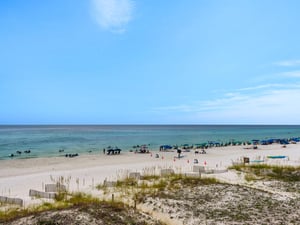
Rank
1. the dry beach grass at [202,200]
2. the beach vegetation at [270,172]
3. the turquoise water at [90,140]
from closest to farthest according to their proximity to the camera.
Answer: the dry beach grass at [202,200], the beach vegetation at [270,172], the turquoise water at [90,140]

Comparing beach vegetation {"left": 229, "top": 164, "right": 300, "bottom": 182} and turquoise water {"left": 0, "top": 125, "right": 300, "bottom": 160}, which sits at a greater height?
beach vegetation {"left": 229, "top": 164, "right": 300, "bottom": 182}

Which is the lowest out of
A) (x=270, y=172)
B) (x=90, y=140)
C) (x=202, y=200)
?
(x=90, y=140)

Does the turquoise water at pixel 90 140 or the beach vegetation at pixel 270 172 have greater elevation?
the beach vegetation at pixel 270 172

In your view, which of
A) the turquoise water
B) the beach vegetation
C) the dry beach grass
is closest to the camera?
the dry beach grass

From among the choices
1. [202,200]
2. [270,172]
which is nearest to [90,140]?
[270,172]

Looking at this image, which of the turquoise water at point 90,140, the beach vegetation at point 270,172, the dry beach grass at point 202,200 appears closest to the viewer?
the dry beach grass at point 202,200

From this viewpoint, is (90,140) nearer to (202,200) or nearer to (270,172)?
(270,172)

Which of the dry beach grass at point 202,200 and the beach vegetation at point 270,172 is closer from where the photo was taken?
the dry beach grass at point 202,200

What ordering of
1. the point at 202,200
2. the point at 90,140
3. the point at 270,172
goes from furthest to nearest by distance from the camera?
1. the point at 90,140
2. the point at 270,172
3. the point at 202,200

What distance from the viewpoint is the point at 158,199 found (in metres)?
11.6

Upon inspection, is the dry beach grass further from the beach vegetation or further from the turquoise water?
the turquoise water

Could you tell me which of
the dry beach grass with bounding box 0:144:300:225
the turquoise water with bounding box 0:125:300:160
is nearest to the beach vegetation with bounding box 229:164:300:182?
the dry beach grass with bounding box 0:144:300:225

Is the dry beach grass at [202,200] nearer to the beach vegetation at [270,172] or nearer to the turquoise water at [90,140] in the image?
the beach vegetation at [270,172]

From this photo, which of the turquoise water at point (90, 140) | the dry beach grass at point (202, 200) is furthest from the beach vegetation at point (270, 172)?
the turquoise water at point (90, 140)
